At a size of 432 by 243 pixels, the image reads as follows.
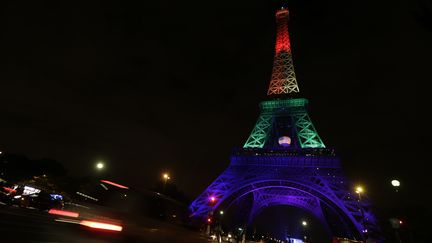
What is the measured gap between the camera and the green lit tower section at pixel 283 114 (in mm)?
44594

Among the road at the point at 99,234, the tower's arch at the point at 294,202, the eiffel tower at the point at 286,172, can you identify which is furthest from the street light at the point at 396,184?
the tower's arch at the point at 294,202

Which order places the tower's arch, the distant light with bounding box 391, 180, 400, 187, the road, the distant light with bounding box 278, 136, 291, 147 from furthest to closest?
the distant light with bounding box 278, 136, 291, 147 < the tower's arch < the distant light with bounding box 391, 180, 400, 187 < the road

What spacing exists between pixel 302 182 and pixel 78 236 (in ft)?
109

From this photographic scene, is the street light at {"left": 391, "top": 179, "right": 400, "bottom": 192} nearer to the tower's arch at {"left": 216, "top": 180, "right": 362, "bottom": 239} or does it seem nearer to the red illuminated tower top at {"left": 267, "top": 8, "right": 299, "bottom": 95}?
the tower's arch at {"left": 216, "top": 180, "right": 362, "bottom": 239}

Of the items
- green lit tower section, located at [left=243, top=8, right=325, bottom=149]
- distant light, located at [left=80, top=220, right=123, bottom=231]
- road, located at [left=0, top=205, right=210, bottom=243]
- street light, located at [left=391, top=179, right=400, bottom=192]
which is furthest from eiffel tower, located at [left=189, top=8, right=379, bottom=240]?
distant light, located at [left=80, top=220, right=123, bottom=231]

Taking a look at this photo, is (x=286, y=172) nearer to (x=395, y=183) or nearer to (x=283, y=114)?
(x=283, y=114)

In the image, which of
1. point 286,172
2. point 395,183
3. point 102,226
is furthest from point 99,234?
point 286,172

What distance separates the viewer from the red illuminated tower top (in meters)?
51.5

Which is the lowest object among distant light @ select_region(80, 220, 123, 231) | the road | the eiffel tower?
the road

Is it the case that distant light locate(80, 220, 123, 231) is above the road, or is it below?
above

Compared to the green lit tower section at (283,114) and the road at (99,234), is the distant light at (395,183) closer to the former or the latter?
the road at (99,234)

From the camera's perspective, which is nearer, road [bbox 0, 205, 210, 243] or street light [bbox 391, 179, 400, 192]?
road [bbox 0, 205, 210, 243]

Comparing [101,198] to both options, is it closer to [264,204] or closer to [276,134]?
[276,134]

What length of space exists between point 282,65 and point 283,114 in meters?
13.2
